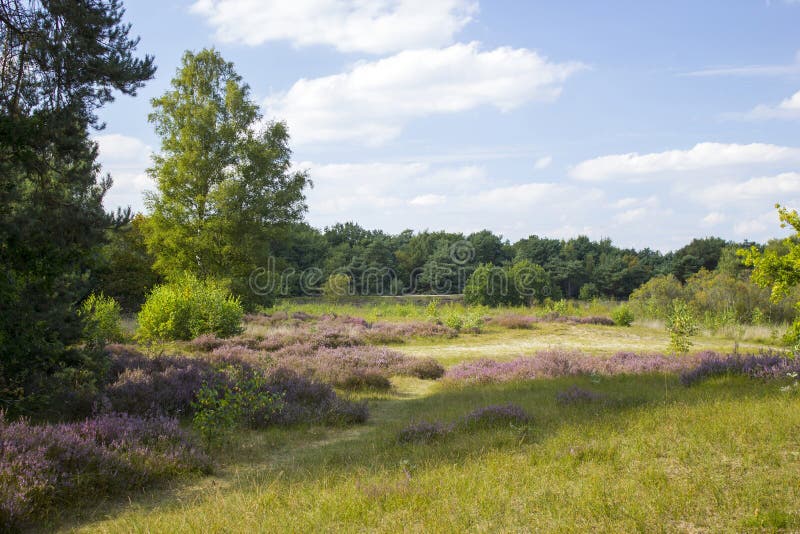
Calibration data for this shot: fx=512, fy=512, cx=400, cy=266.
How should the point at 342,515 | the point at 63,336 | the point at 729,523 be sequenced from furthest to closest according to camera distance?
the point at 63,336
the point at 342,515
the point at 729,523

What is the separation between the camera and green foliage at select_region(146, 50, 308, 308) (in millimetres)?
25734

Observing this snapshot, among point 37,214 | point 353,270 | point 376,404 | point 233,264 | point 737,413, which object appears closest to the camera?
point 737,413

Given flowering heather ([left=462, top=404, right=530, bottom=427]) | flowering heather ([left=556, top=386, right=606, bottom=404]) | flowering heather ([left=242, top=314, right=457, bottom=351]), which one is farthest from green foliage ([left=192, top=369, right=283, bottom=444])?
flowering heather ([left=242, top=314, right=457, bottom=351])

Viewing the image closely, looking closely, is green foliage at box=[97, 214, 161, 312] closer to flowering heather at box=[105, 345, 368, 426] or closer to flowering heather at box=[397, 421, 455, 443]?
flowering heather at box=[105, 345, 368, 426]

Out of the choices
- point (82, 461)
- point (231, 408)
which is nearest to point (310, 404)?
point (231, 408)

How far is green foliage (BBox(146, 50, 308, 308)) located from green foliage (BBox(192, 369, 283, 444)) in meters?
18.1

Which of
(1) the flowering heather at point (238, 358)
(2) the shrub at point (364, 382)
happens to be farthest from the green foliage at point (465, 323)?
(1) the flowering heather at point (238, 358)

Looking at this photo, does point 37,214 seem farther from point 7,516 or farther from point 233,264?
point 233,264

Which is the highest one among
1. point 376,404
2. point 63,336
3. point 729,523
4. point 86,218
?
point 86,218

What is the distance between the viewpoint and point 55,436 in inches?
204

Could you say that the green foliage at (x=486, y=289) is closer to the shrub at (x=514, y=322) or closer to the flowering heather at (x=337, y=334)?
the shrub at (x=514, y=322)

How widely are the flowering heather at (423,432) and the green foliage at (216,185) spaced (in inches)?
798

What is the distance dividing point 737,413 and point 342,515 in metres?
5.05

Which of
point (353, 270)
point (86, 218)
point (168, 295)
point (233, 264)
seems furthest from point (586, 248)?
point (86, 218)
